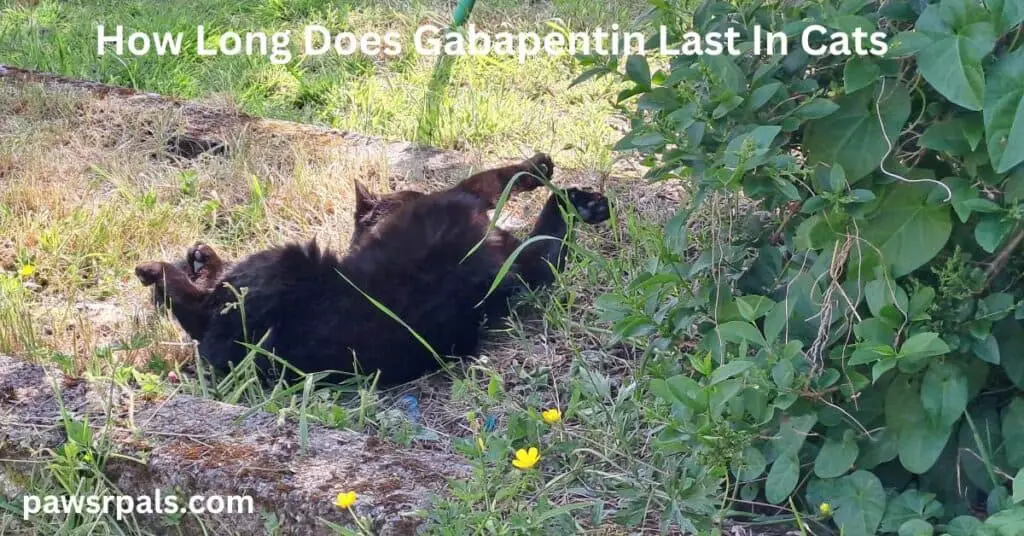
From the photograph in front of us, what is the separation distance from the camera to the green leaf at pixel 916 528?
2043 mm

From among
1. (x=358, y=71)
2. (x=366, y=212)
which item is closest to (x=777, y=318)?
(x=366, y=212)

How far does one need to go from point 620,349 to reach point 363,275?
3.07ft

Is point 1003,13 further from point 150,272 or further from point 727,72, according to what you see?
point 150,272

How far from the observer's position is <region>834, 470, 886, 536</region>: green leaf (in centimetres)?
217

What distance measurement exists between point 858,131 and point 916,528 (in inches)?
31.6

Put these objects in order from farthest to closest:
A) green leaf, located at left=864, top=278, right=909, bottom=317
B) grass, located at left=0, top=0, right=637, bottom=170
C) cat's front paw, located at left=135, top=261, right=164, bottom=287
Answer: grass, located at left=0, top=0, right=637, bottom=170
cat's front paw, located at left=135, top=261, right=164, bottom=287
green leaf, located at left=864, top=278, right=909, bottom=317

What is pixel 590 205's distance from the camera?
3.99 meters

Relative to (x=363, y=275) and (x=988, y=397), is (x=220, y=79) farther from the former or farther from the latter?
(x=988, y=397)

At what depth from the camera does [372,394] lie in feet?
10.7

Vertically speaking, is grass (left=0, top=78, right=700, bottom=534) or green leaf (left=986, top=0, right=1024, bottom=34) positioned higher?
green leaf (left=986, top=0, right=1024, bottom=34)

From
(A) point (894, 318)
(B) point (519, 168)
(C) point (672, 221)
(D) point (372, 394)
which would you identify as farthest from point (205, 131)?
(A) point (894, 318)

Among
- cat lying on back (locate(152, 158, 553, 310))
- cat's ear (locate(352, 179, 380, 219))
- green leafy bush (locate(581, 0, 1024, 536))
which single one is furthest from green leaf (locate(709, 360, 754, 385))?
cat's ear (locate(352, 179, 380, 219))

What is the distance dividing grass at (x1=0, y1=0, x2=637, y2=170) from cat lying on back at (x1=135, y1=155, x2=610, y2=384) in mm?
937

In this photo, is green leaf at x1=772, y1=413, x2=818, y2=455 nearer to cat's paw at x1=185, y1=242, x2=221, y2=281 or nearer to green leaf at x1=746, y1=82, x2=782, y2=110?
green leaf at x1=746, y1=82, x2=782, y2=110
